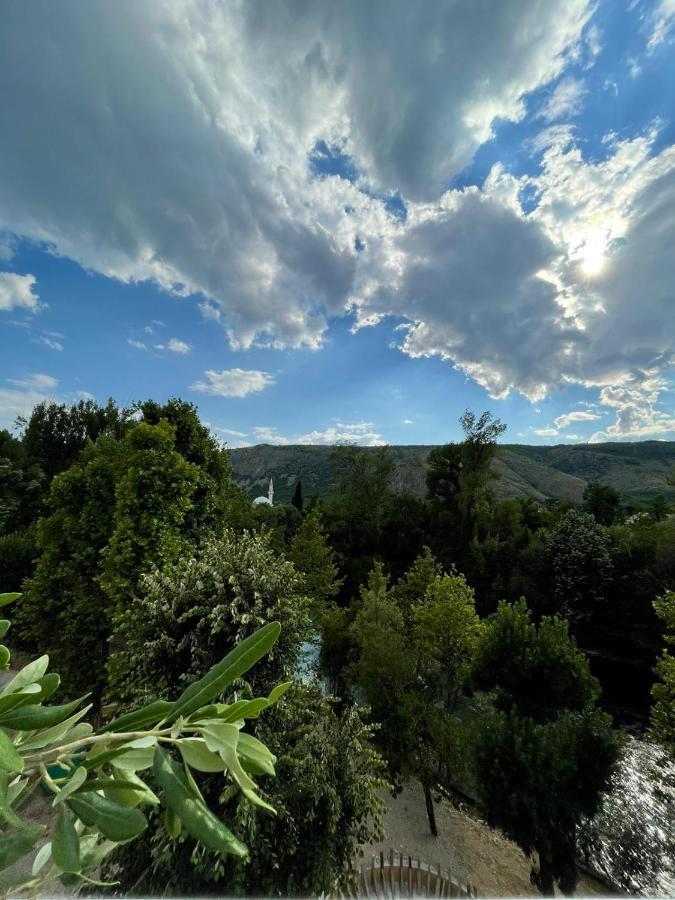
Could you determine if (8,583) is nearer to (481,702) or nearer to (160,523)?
(160,523)

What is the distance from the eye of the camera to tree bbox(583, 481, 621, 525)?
3656 cm

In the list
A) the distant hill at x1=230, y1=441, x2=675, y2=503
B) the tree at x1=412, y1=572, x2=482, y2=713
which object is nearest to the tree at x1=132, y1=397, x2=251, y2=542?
the tree at x1=412, y1=572, x2=482, y2=713

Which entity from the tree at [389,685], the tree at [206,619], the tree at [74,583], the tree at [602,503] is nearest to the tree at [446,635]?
the tree at [389,685]

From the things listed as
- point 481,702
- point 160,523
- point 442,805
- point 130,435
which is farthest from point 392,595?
point 130,435

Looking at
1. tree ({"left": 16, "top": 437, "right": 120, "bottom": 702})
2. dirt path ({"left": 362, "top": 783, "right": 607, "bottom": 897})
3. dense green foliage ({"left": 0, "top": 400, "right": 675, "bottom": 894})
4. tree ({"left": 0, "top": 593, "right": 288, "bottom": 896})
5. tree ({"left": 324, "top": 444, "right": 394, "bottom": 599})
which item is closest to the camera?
tree ({"left": 0, "top": 593, "right": 288, "bottom": 896})

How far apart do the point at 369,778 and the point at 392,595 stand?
1079 cm

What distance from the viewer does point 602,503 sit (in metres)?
37.7

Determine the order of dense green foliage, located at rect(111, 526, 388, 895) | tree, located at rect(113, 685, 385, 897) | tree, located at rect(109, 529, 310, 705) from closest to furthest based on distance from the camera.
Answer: tree, located at rect(113, 685, 385, 897)
dense green foliage, located at rect(111, 526, 388, 895)
tree, located at rect(109, 529, 310, 705)

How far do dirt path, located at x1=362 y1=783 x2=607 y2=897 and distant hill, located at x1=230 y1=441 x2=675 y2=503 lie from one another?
66001 millimetres

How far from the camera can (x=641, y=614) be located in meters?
18.6

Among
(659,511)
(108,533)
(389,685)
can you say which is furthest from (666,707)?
(659,511)

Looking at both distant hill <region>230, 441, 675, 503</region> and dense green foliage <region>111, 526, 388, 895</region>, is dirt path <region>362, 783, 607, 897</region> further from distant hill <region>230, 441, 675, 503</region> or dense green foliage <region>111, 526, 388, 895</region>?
distant hill <region>230, 441, 675, 503</region>

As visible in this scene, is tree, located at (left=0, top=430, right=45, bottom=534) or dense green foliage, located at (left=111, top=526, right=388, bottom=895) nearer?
dense green foliage, located at (left=111, top=526, right=388, bottom=895)

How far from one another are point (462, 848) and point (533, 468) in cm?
10913
